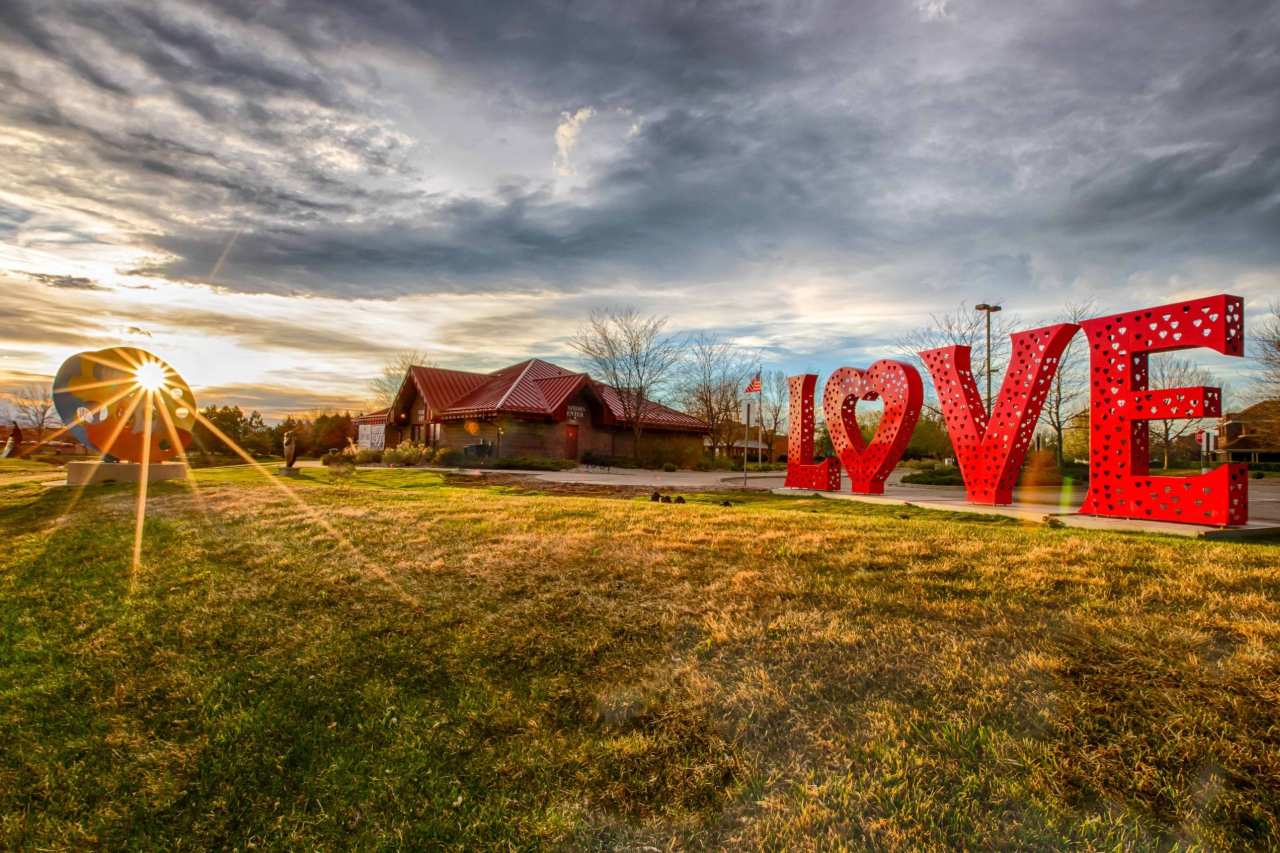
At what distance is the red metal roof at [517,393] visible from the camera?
104 feet

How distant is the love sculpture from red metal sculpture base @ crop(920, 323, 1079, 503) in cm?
2

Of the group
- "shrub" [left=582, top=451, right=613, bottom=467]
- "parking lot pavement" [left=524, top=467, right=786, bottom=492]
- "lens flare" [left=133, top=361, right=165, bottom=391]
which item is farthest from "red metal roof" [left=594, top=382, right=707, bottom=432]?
"lens flare" [left=133, top=361, right=165, bottom=391]

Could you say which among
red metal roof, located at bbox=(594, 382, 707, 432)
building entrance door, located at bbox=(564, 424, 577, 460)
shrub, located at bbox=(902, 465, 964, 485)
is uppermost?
red metal roof, located at bbox=(594, 382, 707, 432)

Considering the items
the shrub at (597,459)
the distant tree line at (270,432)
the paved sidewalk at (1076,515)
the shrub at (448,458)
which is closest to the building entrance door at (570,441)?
the shrub at (597,459)

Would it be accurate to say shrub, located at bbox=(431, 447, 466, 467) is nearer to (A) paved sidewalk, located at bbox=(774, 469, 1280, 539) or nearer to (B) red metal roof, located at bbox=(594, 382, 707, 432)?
(B) red metal roof, located at bbox=(594, 382, 707, 432)

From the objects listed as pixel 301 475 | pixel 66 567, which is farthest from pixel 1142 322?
pixel 301 475

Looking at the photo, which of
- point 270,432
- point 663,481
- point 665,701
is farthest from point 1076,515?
point 270,432

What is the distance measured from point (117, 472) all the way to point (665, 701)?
707 inches

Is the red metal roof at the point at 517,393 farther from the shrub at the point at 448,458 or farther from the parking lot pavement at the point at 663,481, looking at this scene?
the parking lot pavement at the point at 663,481

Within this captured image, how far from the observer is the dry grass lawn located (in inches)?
120

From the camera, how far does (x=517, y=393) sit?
107 ft

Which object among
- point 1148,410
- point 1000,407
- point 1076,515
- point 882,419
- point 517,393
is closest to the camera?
point 1148,410

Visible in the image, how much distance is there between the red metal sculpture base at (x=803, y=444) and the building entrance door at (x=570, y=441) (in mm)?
16696

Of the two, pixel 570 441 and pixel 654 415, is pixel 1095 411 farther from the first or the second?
pixel 654 415
